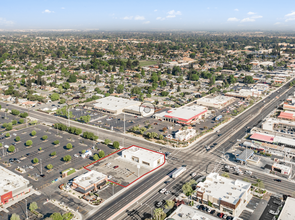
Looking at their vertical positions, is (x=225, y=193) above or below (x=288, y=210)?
above

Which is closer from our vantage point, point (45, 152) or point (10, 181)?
point (10, 181)

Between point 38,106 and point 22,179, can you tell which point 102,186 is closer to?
point 22,179

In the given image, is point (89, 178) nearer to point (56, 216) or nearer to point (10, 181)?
point (56, 216)

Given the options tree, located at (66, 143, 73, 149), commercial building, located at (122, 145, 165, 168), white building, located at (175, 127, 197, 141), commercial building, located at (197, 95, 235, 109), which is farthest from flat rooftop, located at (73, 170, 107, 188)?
commercial building, located at (197, 95, 235, 109)

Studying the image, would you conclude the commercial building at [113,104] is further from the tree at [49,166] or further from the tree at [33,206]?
the tree at [33,206]

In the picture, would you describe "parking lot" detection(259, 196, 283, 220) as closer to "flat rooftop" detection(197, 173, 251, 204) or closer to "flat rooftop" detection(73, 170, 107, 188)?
"flat rooftop" detection(197, 173, 251, 204)

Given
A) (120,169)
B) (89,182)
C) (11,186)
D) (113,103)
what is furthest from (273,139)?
(11,186)

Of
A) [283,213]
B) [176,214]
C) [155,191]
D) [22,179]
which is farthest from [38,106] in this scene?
[283,213]
